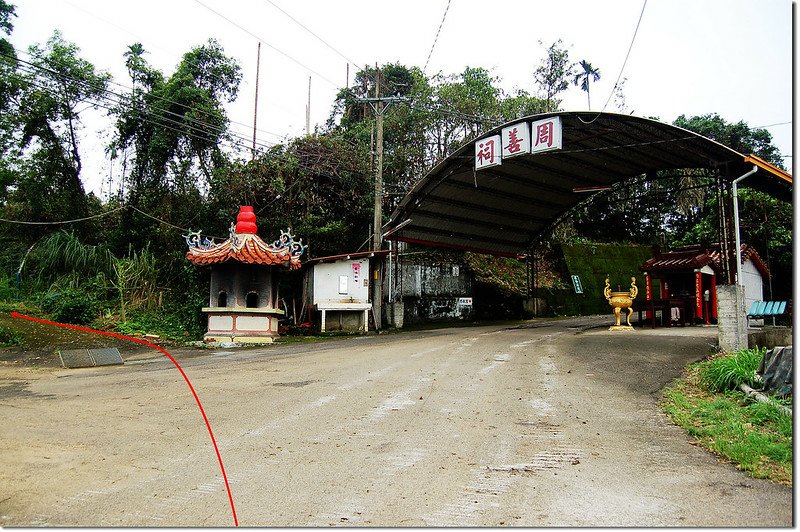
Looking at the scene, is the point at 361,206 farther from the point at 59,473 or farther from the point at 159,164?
the point at 59,473

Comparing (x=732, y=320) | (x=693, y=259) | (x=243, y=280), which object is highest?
(x=693, y=259)

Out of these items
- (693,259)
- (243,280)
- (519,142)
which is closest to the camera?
(519,142)

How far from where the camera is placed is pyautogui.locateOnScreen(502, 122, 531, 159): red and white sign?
14766 millimetres

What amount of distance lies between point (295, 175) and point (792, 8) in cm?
1784

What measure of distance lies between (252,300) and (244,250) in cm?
171

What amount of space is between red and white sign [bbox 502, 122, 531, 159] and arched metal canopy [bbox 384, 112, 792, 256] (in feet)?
0.41

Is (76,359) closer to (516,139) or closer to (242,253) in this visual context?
(242,253)

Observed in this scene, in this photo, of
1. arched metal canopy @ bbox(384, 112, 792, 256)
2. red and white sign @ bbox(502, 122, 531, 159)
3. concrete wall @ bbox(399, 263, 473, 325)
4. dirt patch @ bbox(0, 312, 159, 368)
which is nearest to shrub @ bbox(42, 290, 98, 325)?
dirt patch @ bbox(0, 312, 159, 368)

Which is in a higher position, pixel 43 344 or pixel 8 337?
pixel 8 337

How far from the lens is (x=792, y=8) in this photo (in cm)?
374

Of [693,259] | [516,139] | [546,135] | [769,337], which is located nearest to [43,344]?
[516,139]

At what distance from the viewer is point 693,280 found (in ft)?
58.1

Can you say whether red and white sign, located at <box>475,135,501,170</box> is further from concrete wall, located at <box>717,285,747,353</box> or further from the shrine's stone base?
the shrine's stone base

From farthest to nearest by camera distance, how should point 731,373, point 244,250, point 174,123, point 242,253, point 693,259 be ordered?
point 174,123 < point 693,259 < point 244,250 < point 242,253 < point 731,373
